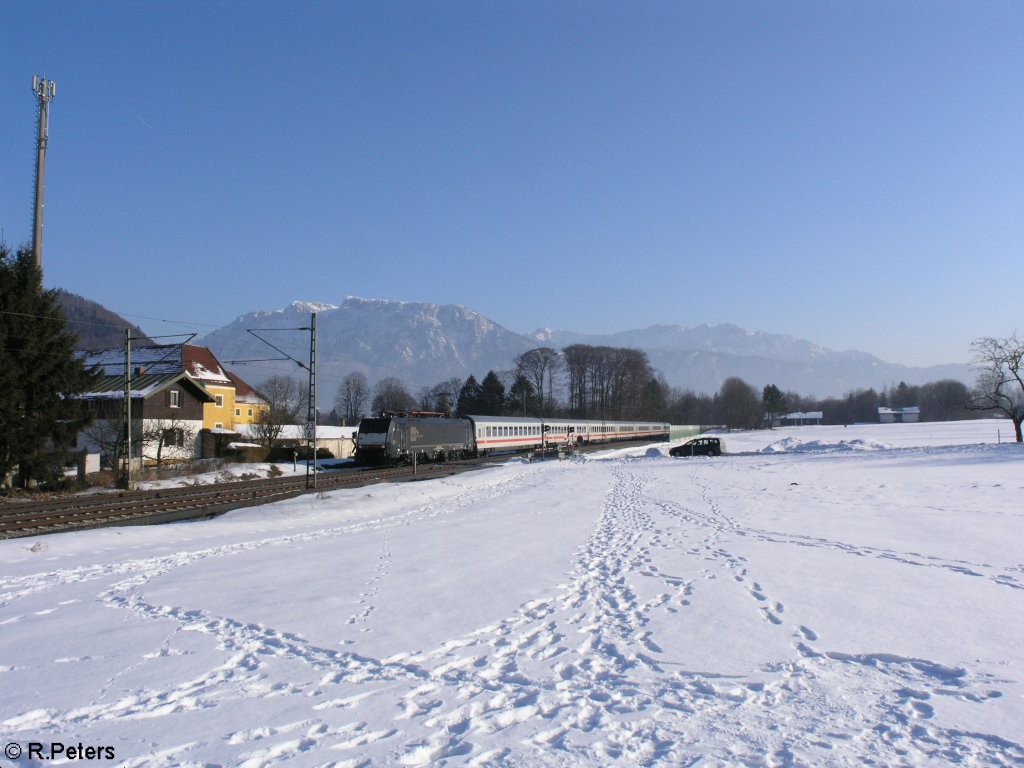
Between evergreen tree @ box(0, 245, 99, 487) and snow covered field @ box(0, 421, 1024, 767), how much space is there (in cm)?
1371

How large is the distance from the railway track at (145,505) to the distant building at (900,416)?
17050 centimetres

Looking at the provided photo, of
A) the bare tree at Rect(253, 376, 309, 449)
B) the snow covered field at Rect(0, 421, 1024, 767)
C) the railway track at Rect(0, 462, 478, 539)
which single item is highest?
the bare tree at Rect(253, 376, 309, 449)

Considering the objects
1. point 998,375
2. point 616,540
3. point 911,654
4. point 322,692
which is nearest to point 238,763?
point 322,692

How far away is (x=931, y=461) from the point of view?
39.1m

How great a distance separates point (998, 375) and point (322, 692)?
6544 centimetres

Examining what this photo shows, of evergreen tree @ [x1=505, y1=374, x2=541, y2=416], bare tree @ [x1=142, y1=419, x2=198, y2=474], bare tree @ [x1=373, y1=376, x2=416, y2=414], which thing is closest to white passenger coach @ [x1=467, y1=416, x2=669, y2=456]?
bare tree @ [x1=142, y1=419, x2=198, y2=474]

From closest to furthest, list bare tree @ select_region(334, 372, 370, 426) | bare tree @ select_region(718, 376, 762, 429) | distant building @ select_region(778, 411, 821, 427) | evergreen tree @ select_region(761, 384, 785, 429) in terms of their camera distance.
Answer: bare tree @ select_region(334, 372, 370, 426)
bare tree @ select_region(718, 376, 762, 429)
evergreen tree @ select_region(761, 384, 785, 429)
distant building @ select_region(778, 411, 821, 427)

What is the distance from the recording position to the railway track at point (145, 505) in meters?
18.4

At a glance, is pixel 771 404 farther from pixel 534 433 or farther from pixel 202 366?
pixel 202 366

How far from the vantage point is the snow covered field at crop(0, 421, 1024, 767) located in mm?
4824

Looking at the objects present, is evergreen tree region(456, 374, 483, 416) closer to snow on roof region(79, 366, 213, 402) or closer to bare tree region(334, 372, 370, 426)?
bare tree region(334, 372, 370, 426)

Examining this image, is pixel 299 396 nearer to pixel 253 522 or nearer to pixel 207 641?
pixel 253 522

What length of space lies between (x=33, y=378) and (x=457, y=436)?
28925 millimetres

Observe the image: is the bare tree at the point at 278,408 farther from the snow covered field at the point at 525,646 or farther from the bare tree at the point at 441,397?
the snow covered field at the point at 525,646
